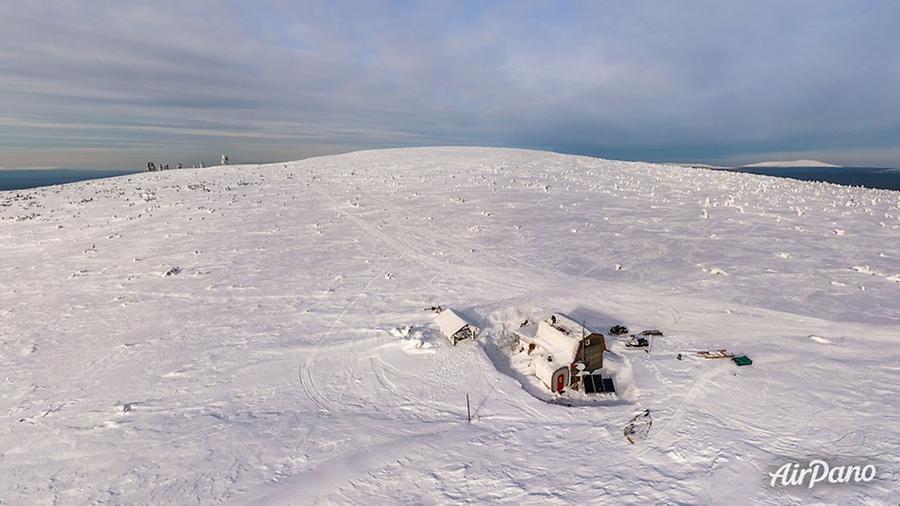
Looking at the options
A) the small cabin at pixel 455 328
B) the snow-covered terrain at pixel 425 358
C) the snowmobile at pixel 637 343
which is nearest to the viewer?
the snow-covered terrain at pixel 425 358

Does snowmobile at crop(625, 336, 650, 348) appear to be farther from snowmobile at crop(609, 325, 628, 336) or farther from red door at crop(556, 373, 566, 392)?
red door at crop(556, 373, 566, 392)

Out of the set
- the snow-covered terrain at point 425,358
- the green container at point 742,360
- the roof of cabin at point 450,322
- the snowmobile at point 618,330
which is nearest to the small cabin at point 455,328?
the roof of cabin at point 450,322

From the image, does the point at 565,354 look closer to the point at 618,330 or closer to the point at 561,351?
the point at 561,351

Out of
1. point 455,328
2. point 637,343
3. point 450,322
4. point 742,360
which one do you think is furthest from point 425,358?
point 742,360

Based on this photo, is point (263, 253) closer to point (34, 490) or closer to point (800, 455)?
point (34, 490)

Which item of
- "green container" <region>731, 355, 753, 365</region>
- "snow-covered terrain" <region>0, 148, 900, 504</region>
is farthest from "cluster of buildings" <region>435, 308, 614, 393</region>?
"green container" <region>731, 355, 753, 365</region>

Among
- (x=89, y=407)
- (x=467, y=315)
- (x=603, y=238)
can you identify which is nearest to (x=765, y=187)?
(x=603, y=238)

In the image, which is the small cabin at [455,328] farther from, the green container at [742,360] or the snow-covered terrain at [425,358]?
the green container at [742,360]
